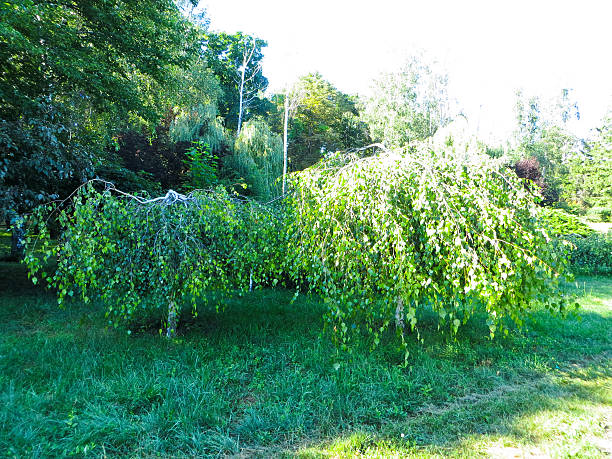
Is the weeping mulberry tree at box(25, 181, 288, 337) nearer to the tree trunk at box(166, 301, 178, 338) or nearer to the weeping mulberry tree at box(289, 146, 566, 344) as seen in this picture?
the tree trunk at box(166, 301, 178, 338)

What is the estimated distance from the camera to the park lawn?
2574 millimetres

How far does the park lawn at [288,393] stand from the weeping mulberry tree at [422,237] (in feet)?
2.36

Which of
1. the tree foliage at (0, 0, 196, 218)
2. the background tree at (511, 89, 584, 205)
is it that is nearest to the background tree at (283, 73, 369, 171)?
the tree foliage at (0, 0, 196, 218)

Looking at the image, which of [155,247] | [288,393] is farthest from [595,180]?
[155,247]

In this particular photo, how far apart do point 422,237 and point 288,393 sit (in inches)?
77.2

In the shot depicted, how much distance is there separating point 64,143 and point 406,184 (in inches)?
235

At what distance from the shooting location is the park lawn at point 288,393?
2.57 meters

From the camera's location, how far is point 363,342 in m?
4.62

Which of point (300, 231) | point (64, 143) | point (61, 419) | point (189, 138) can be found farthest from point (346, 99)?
point (61, 419)

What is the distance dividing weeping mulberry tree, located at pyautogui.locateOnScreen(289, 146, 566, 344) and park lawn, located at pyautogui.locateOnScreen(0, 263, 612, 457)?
720mm

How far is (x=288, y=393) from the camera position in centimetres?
329

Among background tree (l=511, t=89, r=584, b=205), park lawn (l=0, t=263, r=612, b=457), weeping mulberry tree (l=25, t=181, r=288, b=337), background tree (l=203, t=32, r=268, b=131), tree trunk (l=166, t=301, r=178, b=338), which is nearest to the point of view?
park lawn (l=0, t=263, r=612, b=457)

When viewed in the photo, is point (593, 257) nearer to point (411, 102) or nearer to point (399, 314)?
point (399, 314)

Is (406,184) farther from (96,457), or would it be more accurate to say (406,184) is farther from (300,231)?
(96,457)
